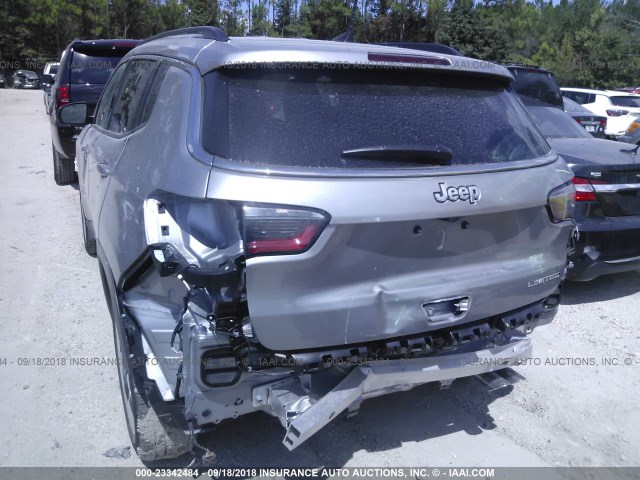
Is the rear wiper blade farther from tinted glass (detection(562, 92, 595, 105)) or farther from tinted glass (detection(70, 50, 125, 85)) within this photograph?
tinted glass (detection(562, 92, 595, 105))

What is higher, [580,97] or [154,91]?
[154,91]

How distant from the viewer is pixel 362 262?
243cm

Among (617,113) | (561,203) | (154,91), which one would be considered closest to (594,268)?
(561,203)

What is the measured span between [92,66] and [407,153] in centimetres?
750

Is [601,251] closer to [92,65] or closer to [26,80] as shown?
[92,65]

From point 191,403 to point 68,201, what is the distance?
6377 mm

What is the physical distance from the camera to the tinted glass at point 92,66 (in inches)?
337

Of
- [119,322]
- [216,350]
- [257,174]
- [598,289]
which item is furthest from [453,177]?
[598,289]

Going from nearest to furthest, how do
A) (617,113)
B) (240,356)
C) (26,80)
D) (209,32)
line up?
(240,356), (209,32), (617,113), (26,80)

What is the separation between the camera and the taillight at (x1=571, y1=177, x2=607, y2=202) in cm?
488

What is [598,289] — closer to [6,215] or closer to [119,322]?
[119,322]

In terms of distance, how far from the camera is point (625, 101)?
18.5 meters

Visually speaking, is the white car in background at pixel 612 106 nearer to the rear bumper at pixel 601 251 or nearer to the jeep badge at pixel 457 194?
the rear bumper at pixel 601 251

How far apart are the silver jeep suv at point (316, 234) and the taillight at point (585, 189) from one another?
200 cm
